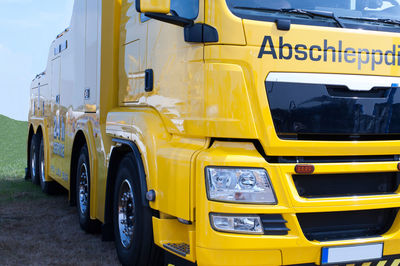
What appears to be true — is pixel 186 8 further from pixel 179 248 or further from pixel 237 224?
pixel 179 248

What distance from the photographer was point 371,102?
3545mm

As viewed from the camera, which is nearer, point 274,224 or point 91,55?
point 274,224

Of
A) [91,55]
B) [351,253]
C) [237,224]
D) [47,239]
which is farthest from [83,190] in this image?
[351,253]

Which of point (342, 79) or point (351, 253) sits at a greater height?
point (342, 79)

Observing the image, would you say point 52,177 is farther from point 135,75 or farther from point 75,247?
point 135,75

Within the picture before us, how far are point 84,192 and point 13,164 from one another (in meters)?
8.62

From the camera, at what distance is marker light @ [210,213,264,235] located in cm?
322

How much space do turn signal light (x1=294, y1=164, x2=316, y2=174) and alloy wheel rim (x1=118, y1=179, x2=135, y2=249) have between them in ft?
5.30

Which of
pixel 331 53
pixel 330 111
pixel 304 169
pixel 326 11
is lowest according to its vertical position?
pixel 304 169

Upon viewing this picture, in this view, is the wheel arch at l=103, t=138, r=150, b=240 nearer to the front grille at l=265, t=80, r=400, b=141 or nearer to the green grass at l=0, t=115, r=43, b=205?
the front grille at l=265, t=80, r=400, b=141

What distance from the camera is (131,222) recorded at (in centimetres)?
454

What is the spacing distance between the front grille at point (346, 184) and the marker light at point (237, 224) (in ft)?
1.24

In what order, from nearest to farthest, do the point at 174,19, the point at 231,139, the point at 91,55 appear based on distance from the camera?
the point at 231,139 → the point at 174,19 → the point at 91,55

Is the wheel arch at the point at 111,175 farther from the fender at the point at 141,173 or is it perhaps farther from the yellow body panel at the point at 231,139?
the yellow body panel at the point at 231,139
